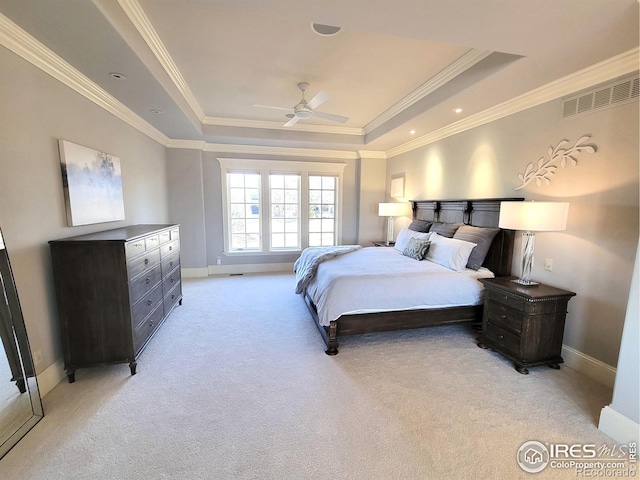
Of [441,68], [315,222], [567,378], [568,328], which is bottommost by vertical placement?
[567,378]

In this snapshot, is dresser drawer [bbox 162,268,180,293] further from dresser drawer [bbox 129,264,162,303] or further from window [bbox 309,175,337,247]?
window [bbox 309,175,337,247]

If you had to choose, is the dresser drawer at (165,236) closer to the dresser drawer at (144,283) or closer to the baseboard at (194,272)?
the dresser drawer at (144,283)

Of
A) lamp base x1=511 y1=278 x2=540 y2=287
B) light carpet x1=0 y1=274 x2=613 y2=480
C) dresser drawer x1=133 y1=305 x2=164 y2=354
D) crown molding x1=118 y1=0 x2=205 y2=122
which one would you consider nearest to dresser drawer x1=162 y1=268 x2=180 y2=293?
dresser drawer x1=133 y1=305 x2=164 y2=354

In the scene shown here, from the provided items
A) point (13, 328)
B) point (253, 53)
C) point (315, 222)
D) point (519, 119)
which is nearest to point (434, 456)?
point (13, 328)

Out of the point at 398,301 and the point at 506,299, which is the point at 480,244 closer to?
the point at 506,299

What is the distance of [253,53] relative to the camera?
267 cm

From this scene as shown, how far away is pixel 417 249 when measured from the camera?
3707 mm

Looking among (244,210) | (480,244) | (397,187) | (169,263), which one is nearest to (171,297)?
(169,263)

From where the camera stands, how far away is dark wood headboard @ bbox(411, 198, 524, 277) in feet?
10.4

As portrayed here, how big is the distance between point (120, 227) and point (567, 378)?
4815 mm

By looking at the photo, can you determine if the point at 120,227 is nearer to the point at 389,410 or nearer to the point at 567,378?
the point at 389,410

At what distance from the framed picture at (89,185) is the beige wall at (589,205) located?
4.41m

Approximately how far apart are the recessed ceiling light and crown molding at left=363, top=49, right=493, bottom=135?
128 centimetres

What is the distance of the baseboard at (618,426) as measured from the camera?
5.45 feet
